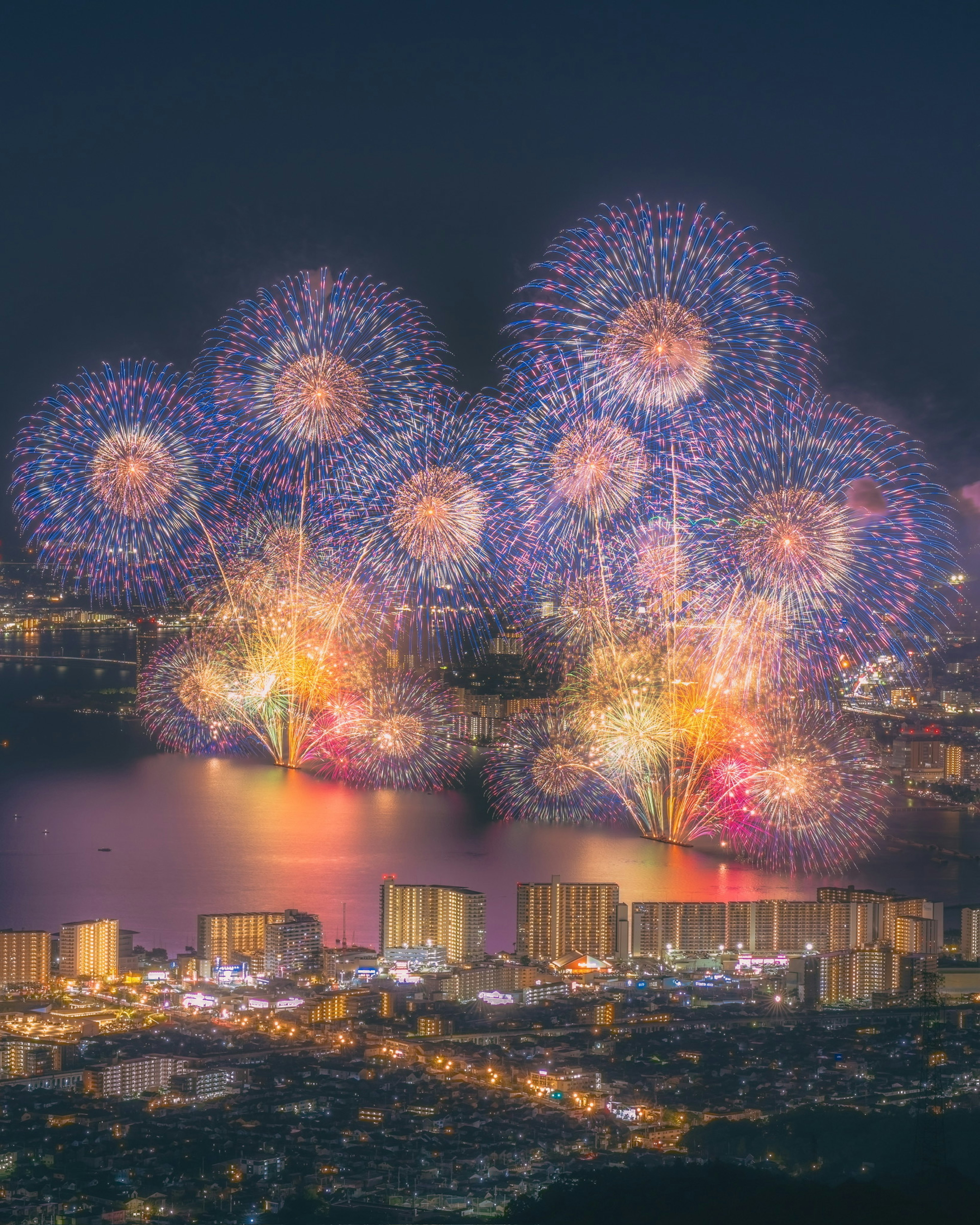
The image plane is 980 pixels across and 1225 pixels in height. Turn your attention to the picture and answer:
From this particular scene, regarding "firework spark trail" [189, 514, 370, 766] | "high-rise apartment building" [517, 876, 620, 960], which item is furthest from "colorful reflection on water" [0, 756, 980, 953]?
"firework spark trail" [189, 514, 370, 766]

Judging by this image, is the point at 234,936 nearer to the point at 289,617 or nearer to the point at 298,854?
the point at 298,854

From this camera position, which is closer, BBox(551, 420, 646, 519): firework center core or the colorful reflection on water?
BBox(551, 420, 646, 519): firework center core

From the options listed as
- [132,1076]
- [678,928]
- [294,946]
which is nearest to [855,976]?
[678,928]

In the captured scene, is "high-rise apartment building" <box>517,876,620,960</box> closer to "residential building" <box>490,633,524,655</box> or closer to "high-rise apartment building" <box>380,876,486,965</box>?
"high-rise apartment building" <box>380,876,486,965</box>

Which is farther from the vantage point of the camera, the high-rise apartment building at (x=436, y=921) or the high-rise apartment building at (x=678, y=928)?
the high-rise apartment building at (x=678, y=928)

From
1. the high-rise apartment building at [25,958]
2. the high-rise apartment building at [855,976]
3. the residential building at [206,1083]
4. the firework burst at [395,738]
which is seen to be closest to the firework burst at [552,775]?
the firework burst at [395,738]

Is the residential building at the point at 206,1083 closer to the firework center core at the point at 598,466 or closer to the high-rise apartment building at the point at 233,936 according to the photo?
the high-rise apartment building at the point at 233,936
